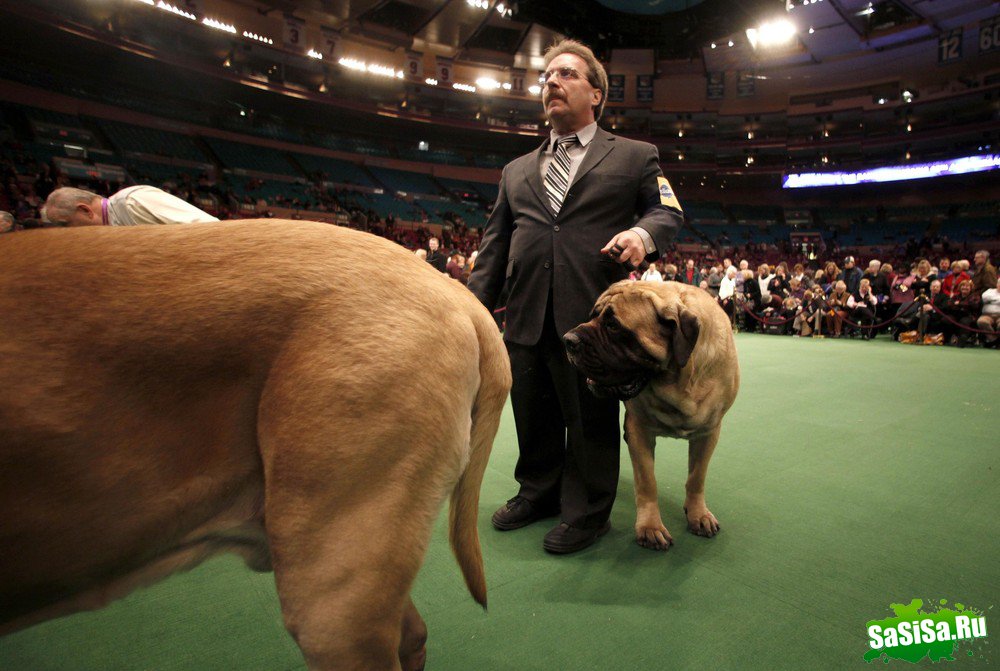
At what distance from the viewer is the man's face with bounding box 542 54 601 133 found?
7.95ft

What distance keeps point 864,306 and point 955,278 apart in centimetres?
179

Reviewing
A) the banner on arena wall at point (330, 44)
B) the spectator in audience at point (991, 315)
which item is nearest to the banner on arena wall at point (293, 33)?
the banner on arena wall at point (330, 44)

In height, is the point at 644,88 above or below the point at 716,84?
below

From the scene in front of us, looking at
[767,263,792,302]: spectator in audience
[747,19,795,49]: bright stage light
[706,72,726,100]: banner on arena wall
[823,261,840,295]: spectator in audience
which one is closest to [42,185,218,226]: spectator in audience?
[767,263,792,302]: spectator in audience

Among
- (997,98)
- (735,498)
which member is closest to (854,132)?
A: (997,98)

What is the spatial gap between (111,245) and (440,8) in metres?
34.7

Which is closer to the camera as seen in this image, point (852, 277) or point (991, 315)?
point (991, 315)

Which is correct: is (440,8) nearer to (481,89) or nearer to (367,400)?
(481,89)

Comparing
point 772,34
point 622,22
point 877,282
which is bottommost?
point 877,282

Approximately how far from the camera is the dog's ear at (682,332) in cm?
217

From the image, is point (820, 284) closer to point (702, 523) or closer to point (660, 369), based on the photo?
point (702, 523)

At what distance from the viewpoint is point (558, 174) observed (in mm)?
2518

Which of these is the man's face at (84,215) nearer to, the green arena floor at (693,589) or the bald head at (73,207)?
the bald head at (73,207)

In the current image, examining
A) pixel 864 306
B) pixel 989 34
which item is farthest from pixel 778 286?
pixel 989 34
